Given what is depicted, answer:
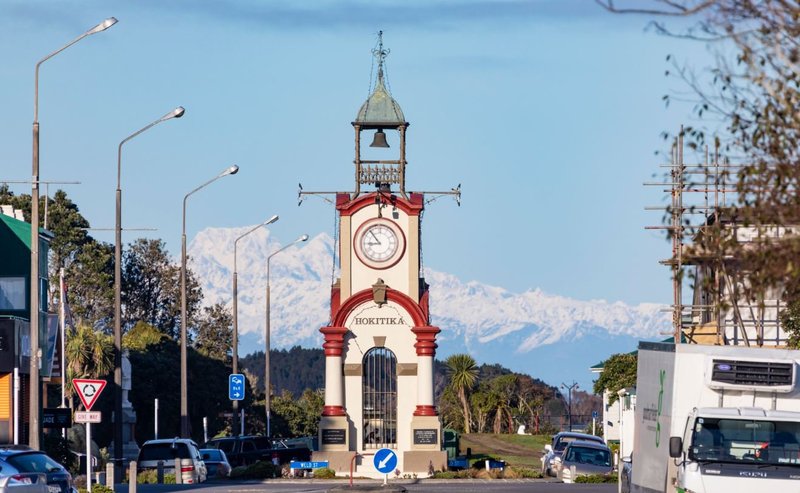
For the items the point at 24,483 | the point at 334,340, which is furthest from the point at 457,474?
the point at 24,483

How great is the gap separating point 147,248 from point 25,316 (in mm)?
59364

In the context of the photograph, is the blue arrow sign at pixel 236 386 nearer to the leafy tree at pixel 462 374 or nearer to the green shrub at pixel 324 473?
the green shrub at pixel 324 473

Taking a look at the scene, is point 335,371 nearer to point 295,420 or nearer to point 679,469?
point 679,469

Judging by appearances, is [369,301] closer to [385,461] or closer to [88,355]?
[385,461]

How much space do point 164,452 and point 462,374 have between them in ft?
150

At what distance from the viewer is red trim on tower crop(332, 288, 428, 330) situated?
55.5m

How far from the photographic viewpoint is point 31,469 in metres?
30.0

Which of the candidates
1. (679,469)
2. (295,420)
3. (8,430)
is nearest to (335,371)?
(8,430)

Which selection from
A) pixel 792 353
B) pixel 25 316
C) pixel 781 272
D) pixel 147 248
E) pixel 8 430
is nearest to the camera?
pixel 781 272

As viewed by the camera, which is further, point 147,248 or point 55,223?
point 147,248

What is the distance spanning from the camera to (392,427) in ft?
185

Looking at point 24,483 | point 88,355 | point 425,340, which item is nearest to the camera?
point 24,483

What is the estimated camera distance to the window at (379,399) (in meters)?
56.0

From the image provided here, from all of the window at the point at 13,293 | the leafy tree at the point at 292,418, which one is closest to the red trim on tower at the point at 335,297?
the window at the point at 13,293
